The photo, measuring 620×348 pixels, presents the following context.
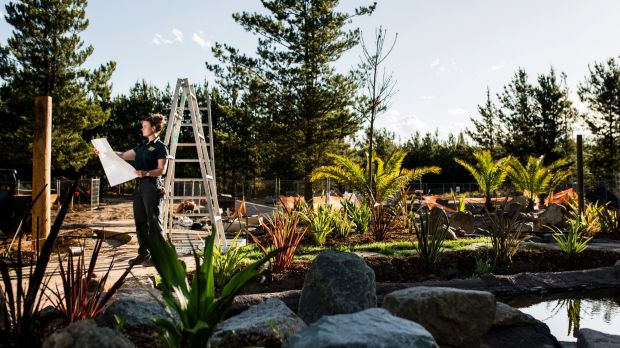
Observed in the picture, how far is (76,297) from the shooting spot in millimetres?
2650

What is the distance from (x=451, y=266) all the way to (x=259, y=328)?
3.51 m

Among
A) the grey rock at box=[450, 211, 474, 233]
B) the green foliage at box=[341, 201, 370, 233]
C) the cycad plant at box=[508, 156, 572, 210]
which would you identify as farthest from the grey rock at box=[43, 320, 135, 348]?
the cycad plant at box=[508, 156, 572, 210]

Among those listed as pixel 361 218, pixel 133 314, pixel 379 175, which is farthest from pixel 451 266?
pixel 379 175

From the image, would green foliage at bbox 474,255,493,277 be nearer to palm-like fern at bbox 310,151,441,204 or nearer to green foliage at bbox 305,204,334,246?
green foliage at bbox 305,204,334,246

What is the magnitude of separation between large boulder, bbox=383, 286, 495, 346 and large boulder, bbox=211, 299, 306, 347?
2.82ft

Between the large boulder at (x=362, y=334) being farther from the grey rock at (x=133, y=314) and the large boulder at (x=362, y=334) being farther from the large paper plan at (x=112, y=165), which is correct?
the large paper plan at (x=112, y=165)

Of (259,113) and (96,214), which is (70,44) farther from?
(96,214)

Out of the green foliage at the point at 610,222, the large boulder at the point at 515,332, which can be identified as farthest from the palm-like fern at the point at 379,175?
the large boulder at the point at 515,332

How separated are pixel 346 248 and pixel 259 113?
16457 millimetres

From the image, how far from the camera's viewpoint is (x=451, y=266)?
5555 mm

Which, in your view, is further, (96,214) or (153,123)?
(96,214)

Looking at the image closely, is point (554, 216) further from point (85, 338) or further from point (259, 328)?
point (85, 338)

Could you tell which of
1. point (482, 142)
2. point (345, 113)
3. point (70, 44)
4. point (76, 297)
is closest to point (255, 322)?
point (76, 297)

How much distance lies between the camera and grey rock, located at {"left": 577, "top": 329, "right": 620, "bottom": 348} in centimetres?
339
